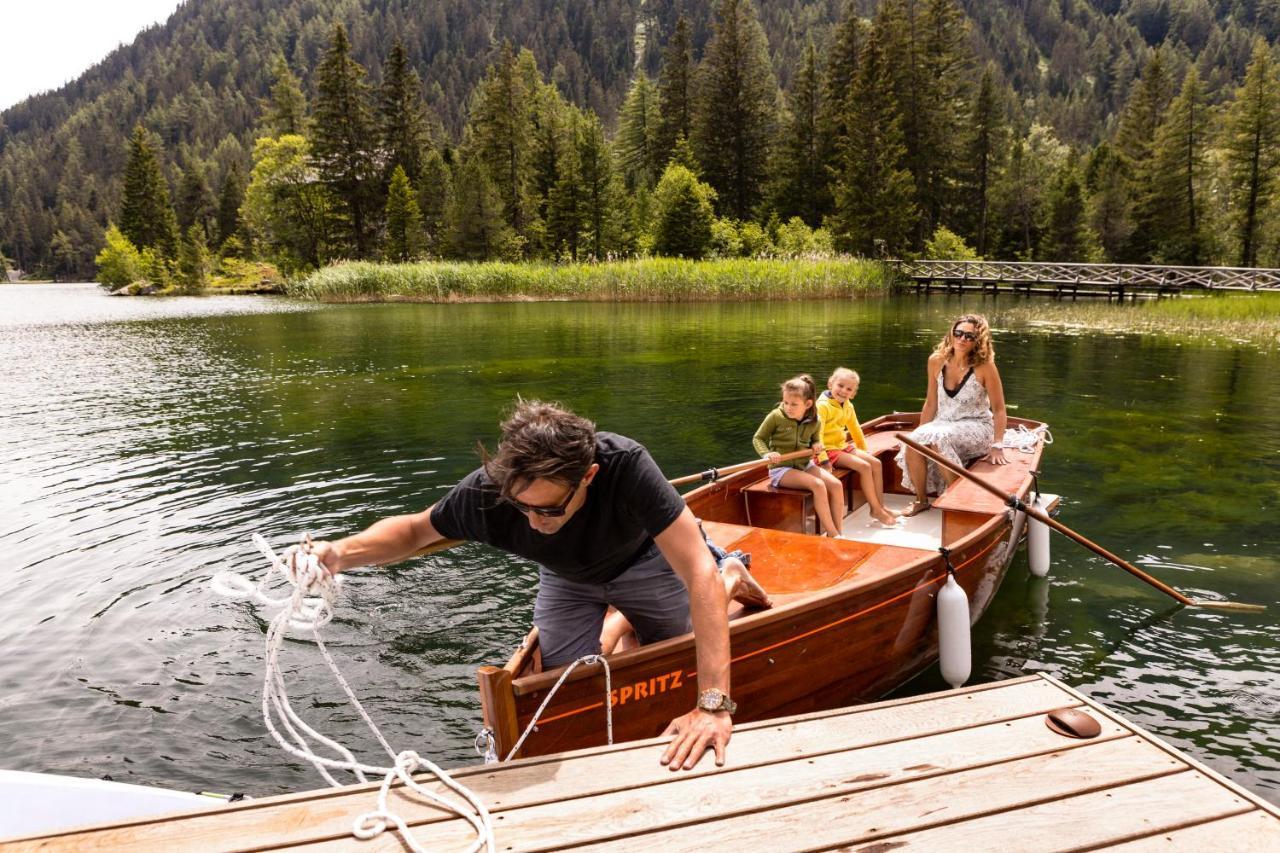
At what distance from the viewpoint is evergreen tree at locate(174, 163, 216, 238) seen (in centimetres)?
10312

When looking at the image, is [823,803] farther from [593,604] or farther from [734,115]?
[734,115]

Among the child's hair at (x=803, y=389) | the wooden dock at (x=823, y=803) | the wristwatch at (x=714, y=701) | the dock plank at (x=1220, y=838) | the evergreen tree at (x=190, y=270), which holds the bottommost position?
the dock plank at (x=1220, y=838)

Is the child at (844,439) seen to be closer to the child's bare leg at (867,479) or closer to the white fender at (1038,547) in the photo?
the child's bare leg at (867,479)

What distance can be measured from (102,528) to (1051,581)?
10.1 meters

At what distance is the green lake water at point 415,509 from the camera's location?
5.76 metres

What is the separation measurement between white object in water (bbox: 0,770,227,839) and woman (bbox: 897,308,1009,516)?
688 centimetres

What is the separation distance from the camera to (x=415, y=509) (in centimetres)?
1019

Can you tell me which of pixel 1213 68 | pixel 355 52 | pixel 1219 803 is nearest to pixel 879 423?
pixel 1219 803

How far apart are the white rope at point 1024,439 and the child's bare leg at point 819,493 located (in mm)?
2333

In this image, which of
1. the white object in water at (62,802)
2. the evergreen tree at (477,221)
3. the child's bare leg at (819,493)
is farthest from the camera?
the evergreen tree at (477,221)

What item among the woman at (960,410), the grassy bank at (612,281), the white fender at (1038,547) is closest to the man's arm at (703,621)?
the woman at (960,410)

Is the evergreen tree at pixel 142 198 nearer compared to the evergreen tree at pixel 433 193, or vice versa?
the evergreen tree at pixel 433 193

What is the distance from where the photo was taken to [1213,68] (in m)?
134

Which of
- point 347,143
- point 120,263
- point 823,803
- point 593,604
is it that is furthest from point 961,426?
point 120,263
